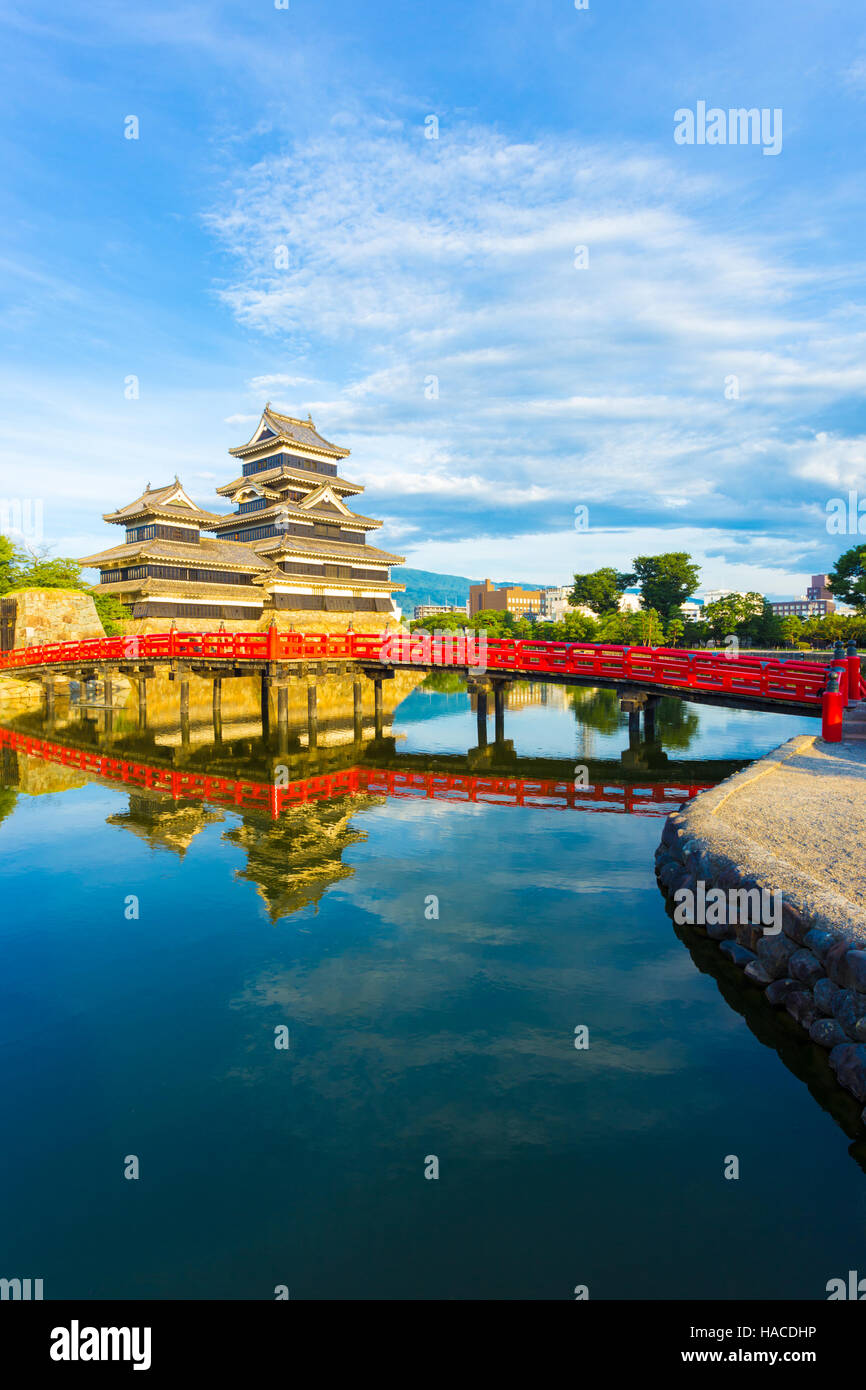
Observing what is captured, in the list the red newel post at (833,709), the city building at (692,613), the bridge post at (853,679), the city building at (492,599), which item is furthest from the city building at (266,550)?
the city building at (492,599)

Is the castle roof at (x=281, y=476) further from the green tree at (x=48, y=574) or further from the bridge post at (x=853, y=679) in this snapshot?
the bridge post at (x=853, y=679)

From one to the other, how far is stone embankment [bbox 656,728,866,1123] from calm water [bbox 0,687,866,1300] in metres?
0.46

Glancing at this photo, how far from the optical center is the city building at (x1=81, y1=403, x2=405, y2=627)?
45188 mm

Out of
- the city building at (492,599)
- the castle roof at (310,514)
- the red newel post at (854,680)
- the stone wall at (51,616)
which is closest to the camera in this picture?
the red newel post at (854,680)

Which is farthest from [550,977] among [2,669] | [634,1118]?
[2,669]

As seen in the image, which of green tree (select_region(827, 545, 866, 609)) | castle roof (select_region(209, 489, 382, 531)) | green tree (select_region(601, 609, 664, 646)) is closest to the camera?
castle roof (select_region(209, 489, 382, 531))

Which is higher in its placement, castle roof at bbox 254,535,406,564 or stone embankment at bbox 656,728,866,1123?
castle roof at bbox 254,535,406,564

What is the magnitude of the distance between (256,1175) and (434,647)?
21947mm

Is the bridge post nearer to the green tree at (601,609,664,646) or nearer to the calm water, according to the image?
the calm water

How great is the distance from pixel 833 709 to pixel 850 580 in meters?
Result: 59.3

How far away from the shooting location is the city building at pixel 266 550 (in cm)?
4519

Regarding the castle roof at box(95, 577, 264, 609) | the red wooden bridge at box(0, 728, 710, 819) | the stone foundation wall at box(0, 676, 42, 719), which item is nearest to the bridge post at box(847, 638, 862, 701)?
the red wooden bridge at box(0, 728, 710, 819)

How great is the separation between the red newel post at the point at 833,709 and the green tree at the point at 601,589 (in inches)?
2894

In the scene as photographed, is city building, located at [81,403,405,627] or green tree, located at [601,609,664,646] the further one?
green tree, located at [601,609,664,646]
